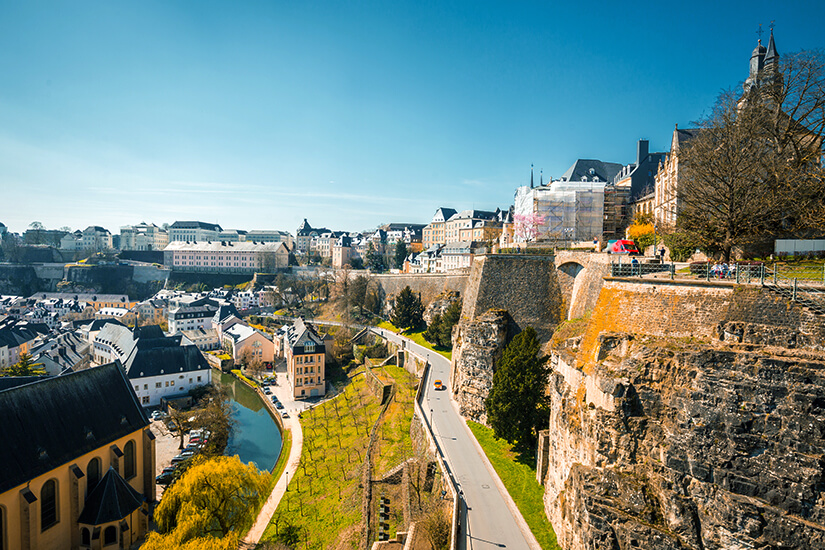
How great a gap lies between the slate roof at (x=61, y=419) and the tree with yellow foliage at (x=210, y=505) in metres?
5.38

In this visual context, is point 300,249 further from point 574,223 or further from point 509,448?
point 509,448

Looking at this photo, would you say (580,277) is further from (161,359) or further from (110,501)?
(161,359)

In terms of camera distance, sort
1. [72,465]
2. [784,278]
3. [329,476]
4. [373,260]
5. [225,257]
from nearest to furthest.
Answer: [784,278] < [72,465] < [329,476] < [373,260] < [225,257]

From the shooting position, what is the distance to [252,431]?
121ft

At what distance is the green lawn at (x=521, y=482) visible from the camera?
14906 mm

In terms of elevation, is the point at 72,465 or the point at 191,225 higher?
the point at 191,225

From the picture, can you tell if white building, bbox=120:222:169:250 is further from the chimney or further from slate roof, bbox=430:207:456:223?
the chimney

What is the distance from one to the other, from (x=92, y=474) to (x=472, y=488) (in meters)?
18.2

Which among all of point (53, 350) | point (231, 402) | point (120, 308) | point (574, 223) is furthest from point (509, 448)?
point (120, 308)

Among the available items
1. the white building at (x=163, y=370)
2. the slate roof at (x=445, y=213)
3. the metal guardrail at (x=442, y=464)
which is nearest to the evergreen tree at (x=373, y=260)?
the slate roof at (x=445, y=213)

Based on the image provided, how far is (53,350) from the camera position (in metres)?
50.4

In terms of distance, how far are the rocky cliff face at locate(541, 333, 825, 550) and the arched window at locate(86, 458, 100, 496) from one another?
21268 millimetres

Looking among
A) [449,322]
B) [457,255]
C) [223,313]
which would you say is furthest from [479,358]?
[223,313]

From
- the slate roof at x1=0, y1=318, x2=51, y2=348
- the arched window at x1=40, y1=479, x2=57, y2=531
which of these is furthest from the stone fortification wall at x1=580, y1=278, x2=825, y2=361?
the slate roof at x1=0, y1=318, x2=51, y2=348
